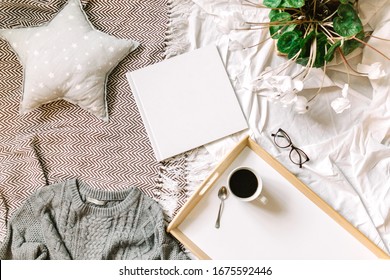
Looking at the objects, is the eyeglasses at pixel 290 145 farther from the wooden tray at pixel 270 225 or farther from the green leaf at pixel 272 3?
the green leaf at pixel 272 3

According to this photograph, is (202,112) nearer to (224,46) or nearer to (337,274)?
(224,46)

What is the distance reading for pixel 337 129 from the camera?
1.11 metres

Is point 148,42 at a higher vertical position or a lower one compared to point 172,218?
higher

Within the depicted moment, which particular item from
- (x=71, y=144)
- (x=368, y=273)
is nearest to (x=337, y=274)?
(x=368, y=273)

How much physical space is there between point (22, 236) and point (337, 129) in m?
0.90

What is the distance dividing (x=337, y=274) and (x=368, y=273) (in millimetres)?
74

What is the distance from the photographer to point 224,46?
3.87ft

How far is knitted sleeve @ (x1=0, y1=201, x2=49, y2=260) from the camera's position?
3.51 feet

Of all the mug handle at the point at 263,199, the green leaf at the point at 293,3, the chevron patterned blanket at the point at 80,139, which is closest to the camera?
the green leaf at the point at 293,3

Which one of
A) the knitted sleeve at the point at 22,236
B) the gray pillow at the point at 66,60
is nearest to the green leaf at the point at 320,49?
the gray pillow at the point at 66,60

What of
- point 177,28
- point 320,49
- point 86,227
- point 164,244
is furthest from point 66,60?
point 320,49

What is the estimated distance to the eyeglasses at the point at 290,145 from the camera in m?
1.09

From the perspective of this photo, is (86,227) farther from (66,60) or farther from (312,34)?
(312,34)

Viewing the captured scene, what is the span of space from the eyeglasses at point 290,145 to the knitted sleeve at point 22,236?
69 centimetres
